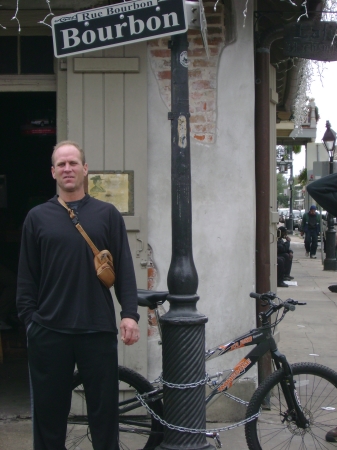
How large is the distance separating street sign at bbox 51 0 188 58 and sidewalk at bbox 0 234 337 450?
9.07 ft

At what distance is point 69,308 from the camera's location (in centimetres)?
338

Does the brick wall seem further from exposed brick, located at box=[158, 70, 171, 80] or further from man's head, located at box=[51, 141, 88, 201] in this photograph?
man's head, located at box=[51, 141, 88, 201]

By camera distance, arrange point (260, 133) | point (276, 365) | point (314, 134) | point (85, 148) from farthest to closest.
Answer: point (314, 134) < point (260, 133) < point (85, 148) < point (276, 365)

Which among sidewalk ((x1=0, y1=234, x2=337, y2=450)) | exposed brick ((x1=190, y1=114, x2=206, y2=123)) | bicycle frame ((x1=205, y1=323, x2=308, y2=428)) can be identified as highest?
exposed brick ((x1=190, y1=114, x2=206, y2=123))

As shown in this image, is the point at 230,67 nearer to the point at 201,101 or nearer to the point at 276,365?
the point at 201,101

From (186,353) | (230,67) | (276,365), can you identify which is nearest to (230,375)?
(276,365)

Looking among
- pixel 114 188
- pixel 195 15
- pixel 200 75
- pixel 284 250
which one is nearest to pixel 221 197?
pixel 114 188

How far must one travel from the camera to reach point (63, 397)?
3.48 metres

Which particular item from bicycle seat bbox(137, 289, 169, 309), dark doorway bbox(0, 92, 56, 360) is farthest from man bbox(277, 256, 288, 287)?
bicycle seat bbox(137, 289, 169, 309)

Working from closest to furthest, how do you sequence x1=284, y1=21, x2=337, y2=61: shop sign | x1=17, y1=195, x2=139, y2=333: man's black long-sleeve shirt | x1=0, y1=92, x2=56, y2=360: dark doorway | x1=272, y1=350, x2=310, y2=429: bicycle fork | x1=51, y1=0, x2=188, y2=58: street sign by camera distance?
x1=17, y1=195, x2=139, y2=333: man's black long-sleeve shirt, x1=51, y1=0, x2=188, y2=58: street sign, x1=272, y1=350, x2=310, y2=429: bicycle fork, x1=284, y1=21, x2=337, y2=61: shop sign, x1=0, y1=92, x2=56, y2=360: dark doorway

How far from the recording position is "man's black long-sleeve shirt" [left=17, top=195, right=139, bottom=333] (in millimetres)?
3379

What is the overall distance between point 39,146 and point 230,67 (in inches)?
196

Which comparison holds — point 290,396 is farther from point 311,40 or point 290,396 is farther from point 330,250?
point 330,250

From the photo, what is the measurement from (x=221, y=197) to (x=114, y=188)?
83 cm
